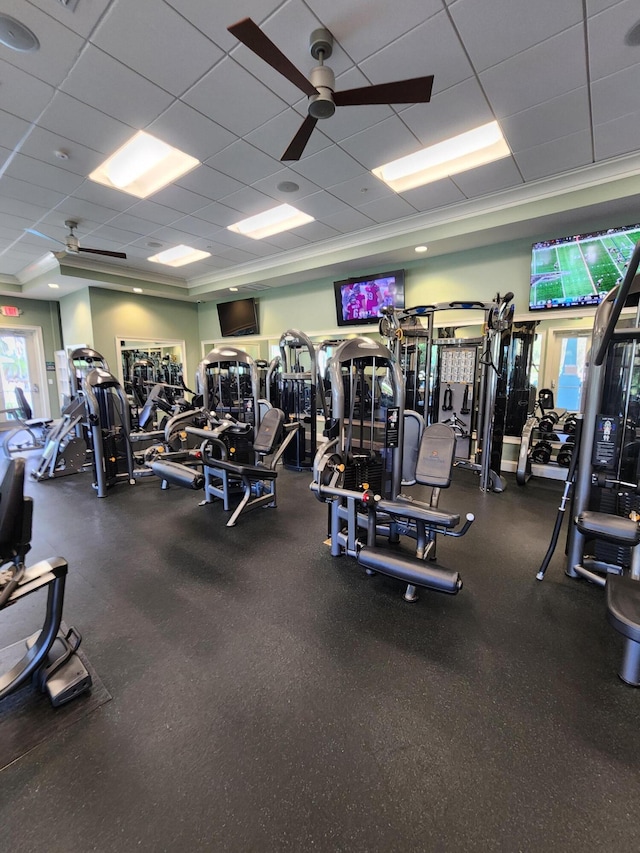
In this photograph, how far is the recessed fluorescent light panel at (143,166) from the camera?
3.48 meters

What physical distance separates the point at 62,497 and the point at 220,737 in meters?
3.99

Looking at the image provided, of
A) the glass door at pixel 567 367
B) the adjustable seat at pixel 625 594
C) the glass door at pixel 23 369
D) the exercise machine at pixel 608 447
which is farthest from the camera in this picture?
the glass door at pixel 23 369

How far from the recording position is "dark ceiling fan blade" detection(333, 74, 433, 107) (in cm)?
196

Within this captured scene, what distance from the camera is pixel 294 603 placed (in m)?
2.33

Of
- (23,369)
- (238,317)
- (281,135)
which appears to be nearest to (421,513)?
(281,135)

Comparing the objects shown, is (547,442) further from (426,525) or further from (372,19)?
(372,19)

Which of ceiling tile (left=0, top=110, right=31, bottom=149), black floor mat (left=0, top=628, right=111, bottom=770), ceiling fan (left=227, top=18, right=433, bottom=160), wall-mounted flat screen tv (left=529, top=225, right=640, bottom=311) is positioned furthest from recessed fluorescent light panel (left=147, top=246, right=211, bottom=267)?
black floor mat (left=0, top=628, right=111, bottom=770)

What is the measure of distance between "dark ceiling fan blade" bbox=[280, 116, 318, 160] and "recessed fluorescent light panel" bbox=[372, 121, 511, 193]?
5.11ft

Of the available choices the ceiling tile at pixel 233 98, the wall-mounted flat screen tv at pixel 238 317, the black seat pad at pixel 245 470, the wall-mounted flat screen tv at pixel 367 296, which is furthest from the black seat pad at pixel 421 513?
the wall-mounted flat screen tv at pixel 238 317

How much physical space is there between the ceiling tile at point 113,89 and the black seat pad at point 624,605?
4240 mm

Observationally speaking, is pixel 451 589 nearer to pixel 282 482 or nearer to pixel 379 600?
pixel 379 600

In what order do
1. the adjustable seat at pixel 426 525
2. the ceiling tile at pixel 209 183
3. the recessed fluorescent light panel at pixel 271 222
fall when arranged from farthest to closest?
the recessed fluorescent light panel at pixel 271 222 < the ceiling tile at pixel 209 183 < the adjustable seat at pixel 426 525

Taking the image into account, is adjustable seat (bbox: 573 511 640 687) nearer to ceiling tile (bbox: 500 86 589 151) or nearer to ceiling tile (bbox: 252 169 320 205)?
ceiling tile (bbox: 500 86 589 151)

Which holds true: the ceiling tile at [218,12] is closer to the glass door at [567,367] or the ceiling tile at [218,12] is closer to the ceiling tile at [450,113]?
the ceiling tile at [450,113]
